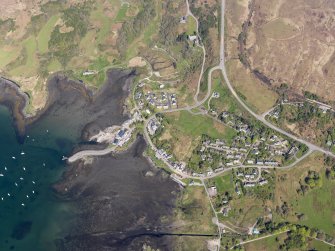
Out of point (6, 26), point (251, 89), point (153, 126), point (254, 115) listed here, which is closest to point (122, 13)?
point (6, 26)

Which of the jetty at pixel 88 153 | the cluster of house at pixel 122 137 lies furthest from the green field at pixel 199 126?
the jetty at pixel 88 153

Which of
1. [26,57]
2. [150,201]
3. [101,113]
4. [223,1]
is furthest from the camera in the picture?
[223,1]

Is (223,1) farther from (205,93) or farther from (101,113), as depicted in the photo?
(101,113)

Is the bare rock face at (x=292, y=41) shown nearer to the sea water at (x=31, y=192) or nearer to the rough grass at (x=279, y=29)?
the rough grass at (x=279, y=29)

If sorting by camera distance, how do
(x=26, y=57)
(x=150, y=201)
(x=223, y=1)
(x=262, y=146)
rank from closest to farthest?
1. (x=150, y=201)
2. (x=262, y=146)
3. (x=26, y=57)
4. (x=223, y=1)

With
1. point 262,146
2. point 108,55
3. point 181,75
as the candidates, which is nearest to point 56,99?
point 108,55

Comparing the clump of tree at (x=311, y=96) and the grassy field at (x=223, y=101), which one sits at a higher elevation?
the grassy field at (x=223, y=101)
